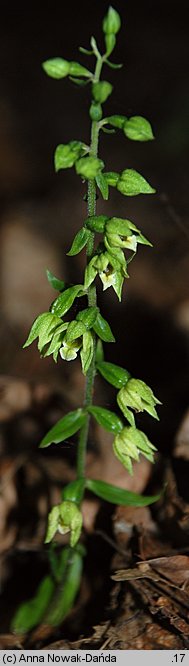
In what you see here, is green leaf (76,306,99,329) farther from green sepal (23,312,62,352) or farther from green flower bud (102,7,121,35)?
green flower bud (102,7,121,35)

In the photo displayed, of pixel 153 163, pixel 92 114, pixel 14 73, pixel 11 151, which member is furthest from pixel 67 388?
pixel 14 73

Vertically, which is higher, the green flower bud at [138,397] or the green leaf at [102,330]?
the green leaf at [102,330]

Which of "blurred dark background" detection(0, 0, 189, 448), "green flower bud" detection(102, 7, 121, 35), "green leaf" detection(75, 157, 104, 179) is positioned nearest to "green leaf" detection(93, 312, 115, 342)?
"green leaf" detection(75, 157, 104, 179)

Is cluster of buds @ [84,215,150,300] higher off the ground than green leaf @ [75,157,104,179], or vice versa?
green leaf @ [75,157,104,179]

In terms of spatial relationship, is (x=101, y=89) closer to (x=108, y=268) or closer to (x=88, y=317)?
(x=108, y=268)

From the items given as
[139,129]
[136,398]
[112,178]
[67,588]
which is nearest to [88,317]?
[136,398]

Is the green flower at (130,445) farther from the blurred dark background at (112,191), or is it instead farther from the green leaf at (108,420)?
the blurred dark background at (112,191)

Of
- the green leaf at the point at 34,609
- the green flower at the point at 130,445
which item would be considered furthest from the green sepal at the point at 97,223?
the green leaf at the point at 34,609
